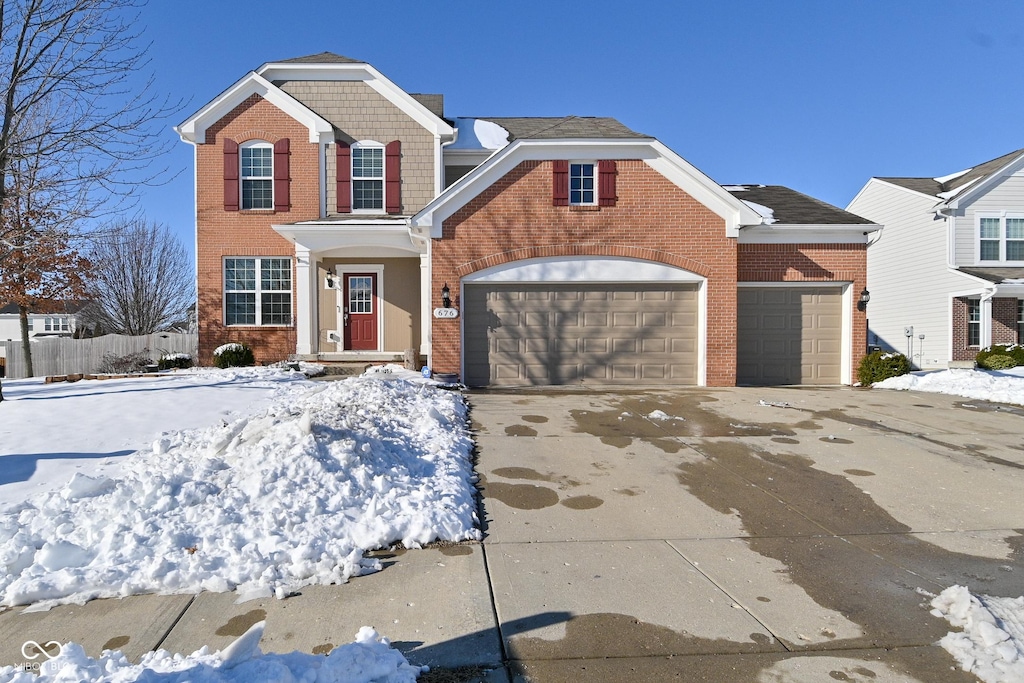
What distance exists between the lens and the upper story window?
63.6 feet

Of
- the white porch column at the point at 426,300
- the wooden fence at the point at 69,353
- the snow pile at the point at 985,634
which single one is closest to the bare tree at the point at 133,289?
the wooden fence at the point at 69,353

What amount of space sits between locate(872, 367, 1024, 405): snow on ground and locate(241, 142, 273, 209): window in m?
16.8

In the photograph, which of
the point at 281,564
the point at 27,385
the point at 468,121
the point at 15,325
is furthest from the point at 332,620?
the point at 15,325

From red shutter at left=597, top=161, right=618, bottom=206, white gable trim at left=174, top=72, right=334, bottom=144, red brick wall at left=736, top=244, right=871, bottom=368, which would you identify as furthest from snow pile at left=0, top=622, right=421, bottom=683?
white gable trim at left=174, top=72, right=334, bottom=144

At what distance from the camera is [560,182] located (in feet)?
40.2

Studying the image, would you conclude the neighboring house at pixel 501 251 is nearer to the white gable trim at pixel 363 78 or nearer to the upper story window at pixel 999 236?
the white gable trim at pixel 363 78

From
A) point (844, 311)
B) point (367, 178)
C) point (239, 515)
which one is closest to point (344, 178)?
point (367, 178)

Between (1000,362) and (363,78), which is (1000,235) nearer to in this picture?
(1000,362)

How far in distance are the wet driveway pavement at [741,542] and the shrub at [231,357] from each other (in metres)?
8.94

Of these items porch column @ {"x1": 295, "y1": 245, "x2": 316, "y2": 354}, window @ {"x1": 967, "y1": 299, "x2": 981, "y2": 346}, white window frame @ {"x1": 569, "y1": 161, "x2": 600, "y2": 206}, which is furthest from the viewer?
window @ {"x1": 967, "y1": 299, "x2": 981, "y2": 346}

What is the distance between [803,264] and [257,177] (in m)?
14.9

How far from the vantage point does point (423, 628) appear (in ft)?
9.76

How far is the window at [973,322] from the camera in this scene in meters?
19.2

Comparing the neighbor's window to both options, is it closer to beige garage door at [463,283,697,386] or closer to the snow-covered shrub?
beige garage door at [463,283,697,386]
